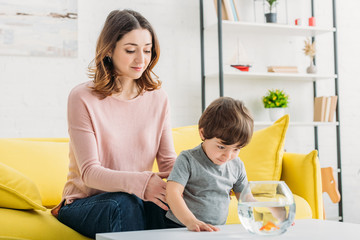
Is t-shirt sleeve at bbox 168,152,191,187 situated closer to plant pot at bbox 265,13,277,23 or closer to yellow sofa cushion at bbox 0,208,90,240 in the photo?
yellow sofa cushion at bbox 0,208,90,240

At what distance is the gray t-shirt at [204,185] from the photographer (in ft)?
4.81

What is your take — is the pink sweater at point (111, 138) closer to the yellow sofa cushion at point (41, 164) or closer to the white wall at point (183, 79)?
the yellow sofa cushion at point (41, 164)

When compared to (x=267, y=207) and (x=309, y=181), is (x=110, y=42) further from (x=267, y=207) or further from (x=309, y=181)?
(x=309, y=181)

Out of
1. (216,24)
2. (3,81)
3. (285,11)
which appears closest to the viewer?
(3,81)

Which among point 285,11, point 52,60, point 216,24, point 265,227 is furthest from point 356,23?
point 265,227

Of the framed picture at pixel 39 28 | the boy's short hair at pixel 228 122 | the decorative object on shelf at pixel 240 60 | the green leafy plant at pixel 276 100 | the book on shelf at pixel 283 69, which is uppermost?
the framed picture at pixel 39 28

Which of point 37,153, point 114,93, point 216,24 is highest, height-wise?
point 216,24

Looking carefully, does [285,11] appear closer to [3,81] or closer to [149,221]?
[3,81]

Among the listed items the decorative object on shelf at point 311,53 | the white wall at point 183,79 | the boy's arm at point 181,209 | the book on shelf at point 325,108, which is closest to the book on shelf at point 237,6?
the white wall at point 183,79

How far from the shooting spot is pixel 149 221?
1543 millimetres

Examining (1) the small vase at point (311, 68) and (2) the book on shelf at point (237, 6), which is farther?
(1) the small vase at point (311, 68)

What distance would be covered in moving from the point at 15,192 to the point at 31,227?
0.13 m

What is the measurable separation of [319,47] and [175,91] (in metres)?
1.20

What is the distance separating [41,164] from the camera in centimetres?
215
